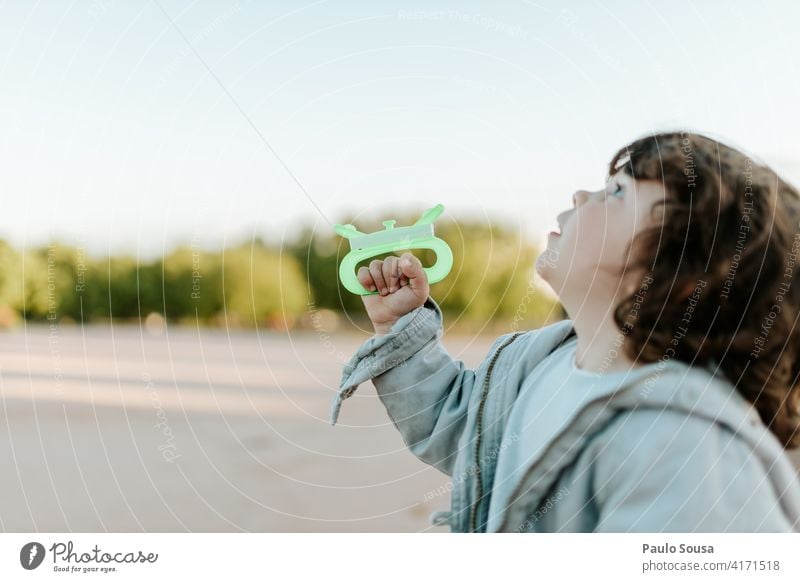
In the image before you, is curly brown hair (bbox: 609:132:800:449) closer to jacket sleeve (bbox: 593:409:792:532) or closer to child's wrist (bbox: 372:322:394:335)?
jacket sleeve (bbox: 593:409:792:532)

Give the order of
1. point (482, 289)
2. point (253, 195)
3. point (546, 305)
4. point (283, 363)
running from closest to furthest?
point (253, 195)
point (482, 289)
point (546, 305)
point (283, 363)

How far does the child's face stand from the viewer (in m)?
0.56

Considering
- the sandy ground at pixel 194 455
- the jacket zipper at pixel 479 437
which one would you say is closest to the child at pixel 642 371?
the jacket zipper at pixel 479 437

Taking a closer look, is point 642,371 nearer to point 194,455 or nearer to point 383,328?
point 383,328

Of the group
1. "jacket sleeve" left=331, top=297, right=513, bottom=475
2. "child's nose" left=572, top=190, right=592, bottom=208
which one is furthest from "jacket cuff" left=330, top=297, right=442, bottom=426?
"child's nose" left=572, top=190, right=592, bottom=208

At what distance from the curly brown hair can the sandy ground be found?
0.25m

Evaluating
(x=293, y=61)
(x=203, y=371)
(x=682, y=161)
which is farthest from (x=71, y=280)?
(x=203, y=371)

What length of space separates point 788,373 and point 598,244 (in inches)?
6.9

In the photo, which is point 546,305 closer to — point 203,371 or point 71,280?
point 71,280

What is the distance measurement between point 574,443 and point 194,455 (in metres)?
1.16

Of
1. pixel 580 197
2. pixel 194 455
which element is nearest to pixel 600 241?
pixel 580 197

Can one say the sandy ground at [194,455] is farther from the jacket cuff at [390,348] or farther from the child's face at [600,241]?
the child's face at [600,241]
